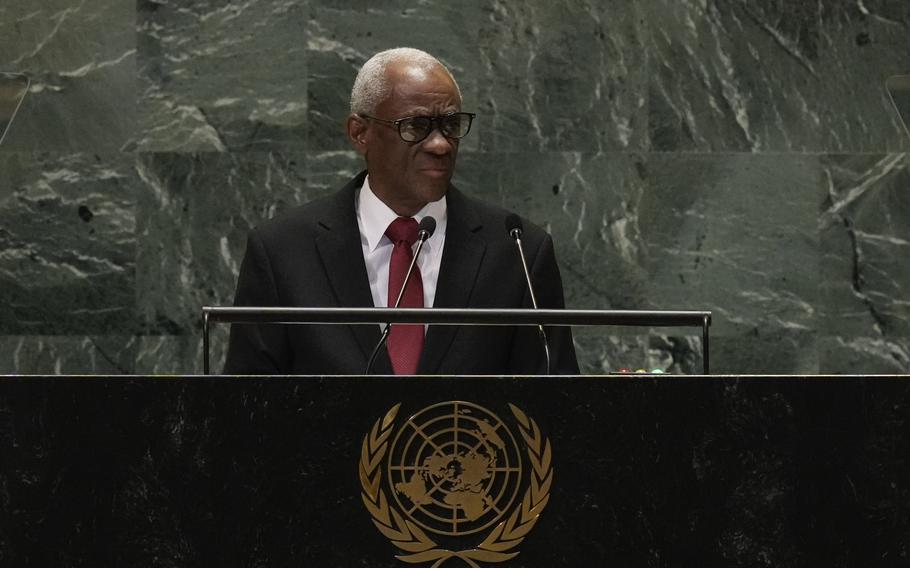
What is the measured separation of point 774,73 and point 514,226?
2.49 meters

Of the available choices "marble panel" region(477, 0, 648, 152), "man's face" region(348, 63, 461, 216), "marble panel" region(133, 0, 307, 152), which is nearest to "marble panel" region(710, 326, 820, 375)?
"marble panel" region(477, 0, 648, 152)

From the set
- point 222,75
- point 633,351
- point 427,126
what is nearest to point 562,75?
point 633,351

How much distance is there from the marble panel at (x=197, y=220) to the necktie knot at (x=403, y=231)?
1.60 m

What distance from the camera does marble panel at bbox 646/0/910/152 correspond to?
5.28 metres

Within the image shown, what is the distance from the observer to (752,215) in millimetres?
5289

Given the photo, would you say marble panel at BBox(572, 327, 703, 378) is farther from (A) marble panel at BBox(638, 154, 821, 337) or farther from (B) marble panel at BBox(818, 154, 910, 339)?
(B) marble panel at BBox(818, 154, 910, 339)
